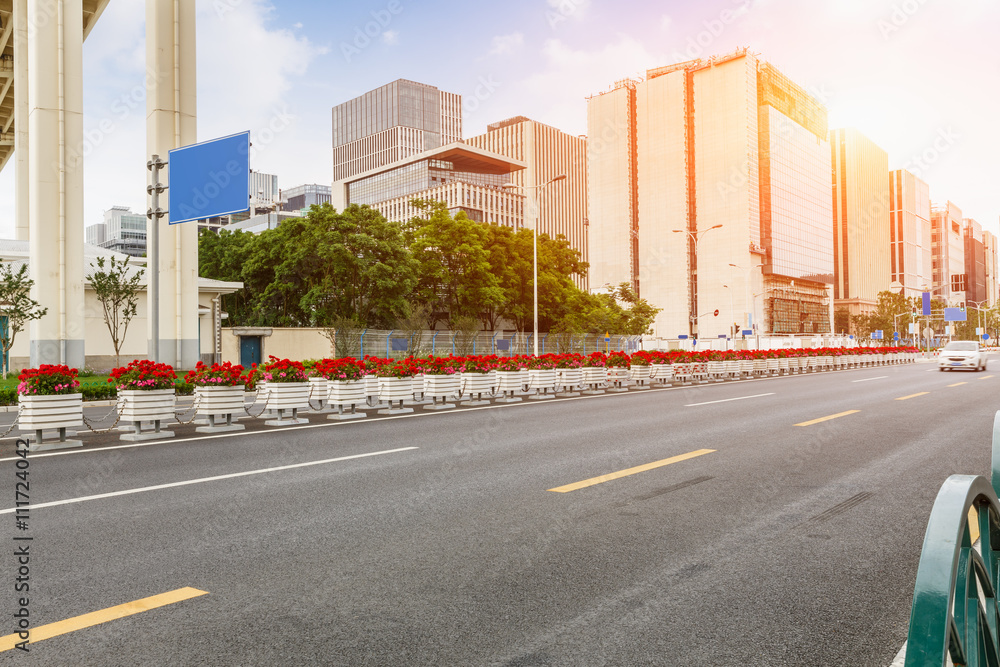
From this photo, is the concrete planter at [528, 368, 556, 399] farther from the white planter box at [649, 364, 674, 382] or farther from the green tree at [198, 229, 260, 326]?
the green tree at [198, 229, 260, 326]

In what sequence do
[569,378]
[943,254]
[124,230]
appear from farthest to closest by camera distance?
1. [943,254]
2. [124,230]
3. [569,378]

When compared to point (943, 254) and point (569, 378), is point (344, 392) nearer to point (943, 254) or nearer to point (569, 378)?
point (569, 378)

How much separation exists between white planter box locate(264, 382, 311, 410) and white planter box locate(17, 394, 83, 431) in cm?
348

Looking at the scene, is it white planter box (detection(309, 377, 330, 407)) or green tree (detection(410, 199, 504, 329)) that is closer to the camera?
white planter box (detection(309, 377, 330, 407))

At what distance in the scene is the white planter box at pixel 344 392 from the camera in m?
15.4

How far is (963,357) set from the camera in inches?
1403

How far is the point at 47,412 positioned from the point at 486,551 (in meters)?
9.05

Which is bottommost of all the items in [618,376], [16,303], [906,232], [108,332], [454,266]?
[618,376]

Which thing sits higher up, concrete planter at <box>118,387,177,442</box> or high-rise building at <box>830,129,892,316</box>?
high-rise building at <box>830,129,892,316</box>

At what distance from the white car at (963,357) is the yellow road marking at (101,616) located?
3982 centimetres

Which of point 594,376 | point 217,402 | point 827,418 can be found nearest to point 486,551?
point 217,402

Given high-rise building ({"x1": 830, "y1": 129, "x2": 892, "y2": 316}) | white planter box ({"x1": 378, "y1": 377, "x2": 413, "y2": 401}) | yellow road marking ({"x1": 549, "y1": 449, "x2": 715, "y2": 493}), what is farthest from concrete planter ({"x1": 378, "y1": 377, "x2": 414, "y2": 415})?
high-rise building ({"x1": 830, "y1": 129, "x2": 892, "y2": 316})

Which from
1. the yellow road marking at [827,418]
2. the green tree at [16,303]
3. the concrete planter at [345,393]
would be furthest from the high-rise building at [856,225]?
the concrete planter at [345,393]

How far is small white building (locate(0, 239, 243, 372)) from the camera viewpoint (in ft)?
105
